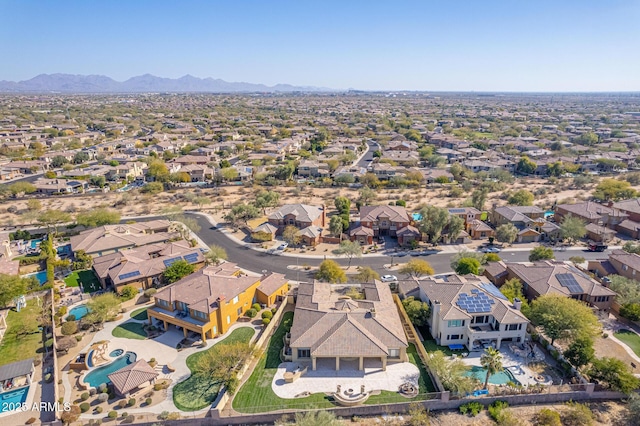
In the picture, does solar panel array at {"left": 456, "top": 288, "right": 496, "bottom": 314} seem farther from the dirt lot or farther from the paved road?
the dirt lot

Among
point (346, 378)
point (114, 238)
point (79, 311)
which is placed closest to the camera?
point (346, 378)

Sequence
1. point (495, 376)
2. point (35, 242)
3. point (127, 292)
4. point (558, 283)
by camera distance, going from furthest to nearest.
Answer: point (35, 242) → point (127, 292) → point (558, 283) → point (495, 376)

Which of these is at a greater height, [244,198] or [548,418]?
[244,198]

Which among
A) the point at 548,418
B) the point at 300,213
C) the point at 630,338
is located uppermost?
the point at 300,213

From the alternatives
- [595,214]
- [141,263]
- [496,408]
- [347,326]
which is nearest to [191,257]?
[141,263]

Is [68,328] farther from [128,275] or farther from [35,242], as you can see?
[35,242]

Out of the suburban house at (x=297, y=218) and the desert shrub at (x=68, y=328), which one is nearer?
the desert shrub at (x=68, y=328)

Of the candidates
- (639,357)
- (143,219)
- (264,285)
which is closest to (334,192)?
(143,219)

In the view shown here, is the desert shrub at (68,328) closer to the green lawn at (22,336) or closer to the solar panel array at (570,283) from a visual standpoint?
the green lawn at (22,336)

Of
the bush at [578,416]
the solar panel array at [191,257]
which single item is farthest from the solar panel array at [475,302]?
the solar panel array at [191,257]
